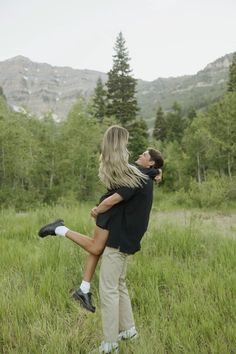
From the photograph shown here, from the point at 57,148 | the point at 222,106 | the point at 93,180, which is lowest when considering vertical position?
the point at 93,180

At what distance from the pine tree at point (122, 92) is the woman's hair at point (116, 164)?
34.1 m

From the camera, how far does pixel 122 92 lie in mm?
38812

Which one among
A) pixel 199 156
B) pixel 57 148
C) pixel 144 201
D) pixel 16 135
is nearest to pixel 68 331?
pixel 144 201

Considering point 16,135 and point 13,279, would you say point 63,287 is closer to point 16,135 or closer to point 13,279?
point 13,279

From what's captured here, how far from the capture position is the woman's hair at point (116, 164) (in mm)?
3361

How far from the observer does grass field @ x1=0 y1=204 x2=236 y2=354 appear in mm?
3437

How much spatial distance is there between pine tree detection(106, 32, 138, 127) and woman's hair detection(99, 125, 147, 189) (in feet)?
112

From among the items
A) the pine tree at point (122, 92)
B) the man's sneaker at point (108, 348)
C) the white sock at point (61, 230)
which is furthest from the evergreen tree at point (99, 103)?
the man's sneaker at point (108, 348)

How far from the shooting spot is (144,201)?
3.47m

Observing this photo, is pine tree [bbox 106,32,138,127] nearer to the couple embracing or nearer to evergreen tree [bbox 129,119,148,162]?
evergreen tree [bbox 129,119,148,162]

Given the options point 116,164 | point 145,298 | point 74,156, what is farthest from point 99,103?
point 116,164

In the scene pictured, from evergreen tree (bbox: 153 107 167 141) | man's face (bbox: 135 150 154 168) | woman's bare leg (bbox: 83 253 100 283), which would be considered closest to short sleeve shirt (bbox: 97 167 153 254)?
woman's bare leg (bbox: 83 253 100 283)

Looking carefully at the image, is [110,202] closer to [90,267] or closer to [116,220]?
[116,220]

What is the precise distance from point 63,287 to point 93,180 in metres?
23.2
